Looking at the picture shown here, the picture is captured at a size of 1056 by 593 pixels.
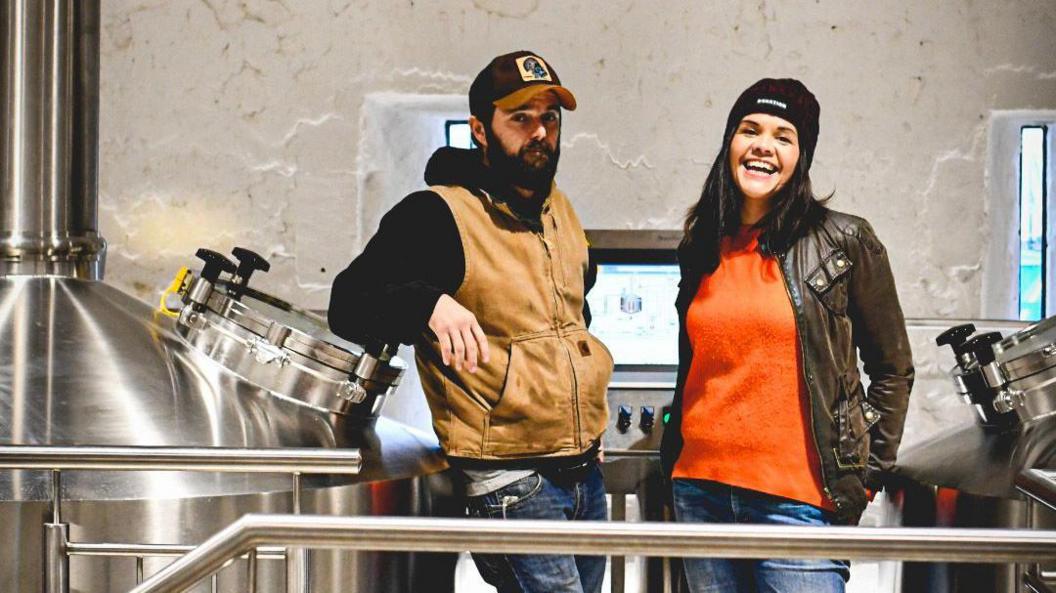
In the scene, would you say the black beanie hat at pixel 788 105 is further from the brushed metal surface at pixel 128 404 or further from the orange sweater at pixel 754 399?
the brushed metal surface at pixel 128 404

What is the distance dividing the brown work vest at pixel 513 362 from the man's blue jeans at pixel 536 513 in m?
0.06

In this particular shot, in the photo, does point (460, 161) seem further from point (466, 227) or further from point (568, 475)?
point (568, 475)

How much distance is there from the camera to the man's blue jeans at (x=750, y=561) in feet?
6.63

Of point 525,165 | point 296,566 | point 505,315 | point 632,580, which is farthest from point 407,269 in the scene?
point 632,580

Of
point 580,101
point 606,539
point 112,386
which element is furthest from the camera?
point 580,101

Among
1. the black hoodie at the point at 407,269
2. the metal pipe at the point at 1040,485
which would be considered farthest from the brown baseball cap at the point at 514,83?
the metal pipe at the point at 1040,485

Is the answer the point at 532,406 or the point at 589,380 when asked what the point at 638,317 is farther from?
the point at 532,406

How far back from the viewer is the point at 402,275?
7.06 ft

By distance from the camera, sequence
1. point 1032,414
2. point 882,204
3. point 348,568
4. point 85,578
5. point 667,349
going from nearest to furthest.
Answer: point 85,578
point 348,568
point 1032,414
point 667,349
point 882,204

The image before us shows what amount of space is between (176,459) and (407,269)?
51cm

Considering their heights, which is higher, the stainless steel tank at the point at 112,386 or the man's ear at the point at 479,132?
the man's ear at the point at 479,132

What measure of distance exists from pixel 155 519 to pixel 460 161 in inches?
34.2

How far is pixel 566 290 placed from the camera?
7.62ft

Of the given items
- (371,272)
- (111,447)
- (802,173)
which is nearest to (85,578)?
(111,447)
